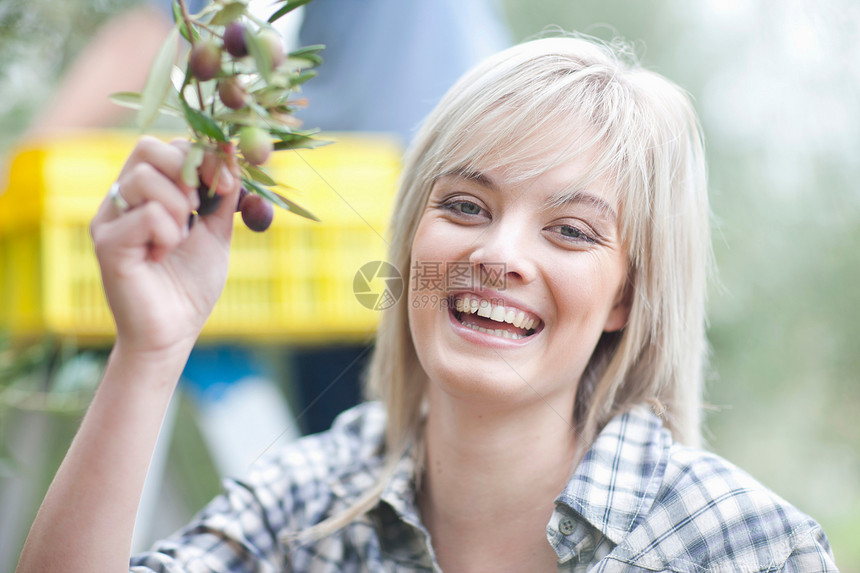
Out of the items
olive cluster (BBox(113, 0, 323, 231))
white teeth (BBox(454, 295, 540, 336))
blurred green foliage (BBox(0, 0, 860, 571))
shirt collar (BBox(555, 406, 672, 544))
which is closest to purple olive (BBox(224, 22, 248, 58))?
olive cluster (BBox(113, 0, 323, 231))

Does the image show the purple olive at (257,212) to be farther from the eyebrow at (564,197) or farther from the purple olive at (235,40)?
the eyebrow at (564,197)

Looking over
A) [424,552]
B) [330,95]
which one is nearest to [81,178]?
[330,95]

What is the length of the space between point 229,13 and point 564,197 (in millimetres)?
439

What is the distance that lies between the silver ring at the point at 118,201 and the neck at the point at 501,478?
1.62 ft

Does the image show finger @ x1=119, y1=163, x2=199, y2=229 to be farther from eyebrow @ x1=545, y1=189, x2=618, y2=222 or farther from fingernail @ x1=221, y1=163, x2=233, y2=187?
eyebrow @ x1=545, y1=189, x2=618, y2=222

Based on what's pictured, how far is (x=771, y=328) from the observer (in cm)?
226

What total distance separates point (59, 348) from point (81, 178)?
0.31 metres

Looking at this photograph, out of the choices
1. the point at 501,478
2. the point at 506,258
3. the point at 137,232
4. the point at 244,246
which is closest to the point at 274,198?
the point at 137,232

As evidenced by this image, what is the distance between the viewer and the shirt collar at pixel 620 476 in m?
0.95

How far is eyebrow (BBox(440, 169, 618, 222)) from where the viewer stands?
934 mm

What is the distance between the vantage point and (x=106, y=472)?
0.77 m

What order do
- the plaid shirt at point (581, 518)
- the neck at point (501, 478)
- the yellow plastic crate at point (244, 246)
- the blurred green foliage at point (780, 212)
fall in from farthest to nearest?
1. the blurred green foliage at point (780, 212)
2. the yellow plastic crate at point (244, 246)
3. the neck at point (501, 478)
4. the plaid shirt at point (581, 518)

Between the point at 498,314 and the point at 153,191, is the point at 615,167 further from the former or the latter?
the point at 153,191

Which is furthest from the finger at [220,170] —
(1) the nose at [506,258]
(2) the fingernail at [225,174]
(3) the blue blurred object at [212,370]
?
(3) the blue blurred object at [212,370]
